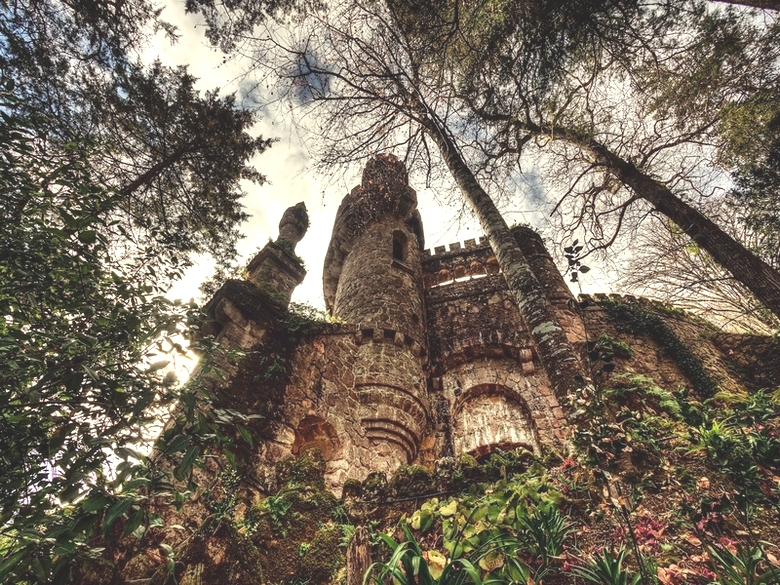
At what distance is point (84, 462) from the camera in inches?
77.0

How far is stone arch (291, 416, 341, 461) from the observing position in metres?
7.20

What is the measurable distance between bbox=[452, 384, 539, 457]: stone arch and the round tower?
1.19 m

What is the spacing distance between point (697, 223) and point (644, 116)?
2785 mm

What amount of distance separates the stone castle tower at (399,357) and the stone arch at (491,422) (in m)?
0.03

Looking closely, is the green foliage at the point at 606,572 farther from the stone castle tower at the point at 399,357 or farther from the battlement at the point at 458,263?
the battlement at the point at 458,263

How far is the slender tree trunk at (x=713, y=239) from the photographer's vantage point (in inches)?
172

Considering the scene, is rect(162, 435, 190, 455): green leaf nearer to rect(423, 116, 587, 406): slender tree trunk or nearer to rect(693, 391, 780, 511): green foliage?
rect(423, 116, 587, 406): slender tree trunk

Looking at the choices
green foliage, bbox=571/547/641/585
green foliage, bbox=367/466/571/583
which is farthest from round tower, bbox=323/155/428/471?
green foliage, bbox=571/547/641/585

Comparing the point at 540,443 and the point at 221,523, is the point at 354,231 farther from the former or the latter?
the point at 221,523

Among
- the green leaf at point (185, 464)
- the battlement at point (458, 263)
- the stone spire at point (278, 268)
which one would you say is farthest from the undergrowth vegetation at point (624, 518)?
the battlement at point (458, 263)

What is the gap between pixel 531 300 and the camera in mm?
4199

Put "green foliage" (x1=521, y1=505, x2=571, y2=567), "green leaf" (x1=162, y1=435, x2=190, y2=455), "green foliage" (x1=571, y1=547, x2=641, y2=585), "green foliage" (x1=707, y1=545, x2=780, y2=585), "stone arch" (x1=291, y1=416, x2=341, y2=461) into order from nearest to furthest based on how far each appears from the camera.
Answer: "green foliage" (x1=707, y1=545, x2=780, y2=585) < "green foliage" (x1=571, y1=547, x2=641, y2=585) < "green leaf" (x1=162, y1=435, x2=190, y2=455) < "green foliage" (x1=521, y1=505, x2=571, y2=567) < "stone arch" (x1=291, y1=416, x2=341, y2=461)

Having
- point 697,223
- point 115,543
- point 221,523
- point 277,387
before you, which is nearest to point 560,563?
point 221,523

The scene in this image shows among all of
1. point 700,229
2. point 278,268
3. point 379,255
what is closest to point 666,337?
point 700,229
